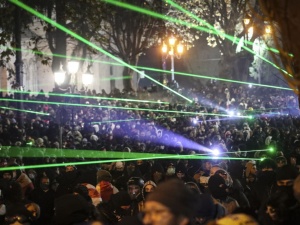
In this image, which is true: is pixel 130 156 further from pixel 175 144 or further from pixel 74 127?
pixel 74 127

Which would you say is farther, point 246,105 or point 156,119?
point 246,105

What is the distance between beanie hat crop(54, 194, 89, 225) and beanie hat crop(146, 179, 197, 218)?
1162 mm

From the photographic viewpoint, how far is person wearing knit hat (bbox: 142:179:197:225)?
3742 millimetres

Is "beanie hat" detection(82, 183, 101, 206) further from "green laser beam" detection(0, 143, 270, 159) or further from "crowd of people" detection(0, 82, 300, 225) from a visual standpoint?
"green laser beam" detection(0, 143, 270, 159)

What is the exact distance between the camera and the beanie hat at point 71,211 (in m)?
4.80

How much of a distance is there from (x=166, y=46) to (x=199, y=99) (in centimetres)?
576

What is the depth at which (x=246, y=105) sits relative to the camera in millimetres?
30328

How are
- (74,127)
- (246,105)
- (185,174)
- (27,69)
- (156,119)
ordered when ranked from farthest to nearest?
(27,69), (246,105), (156,119), (74,127), (185,174)

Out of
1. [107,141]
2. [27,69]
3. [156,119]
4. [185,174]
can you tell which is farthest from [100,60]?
[185,174]

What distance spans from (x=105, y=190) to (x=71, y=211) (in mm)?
4384

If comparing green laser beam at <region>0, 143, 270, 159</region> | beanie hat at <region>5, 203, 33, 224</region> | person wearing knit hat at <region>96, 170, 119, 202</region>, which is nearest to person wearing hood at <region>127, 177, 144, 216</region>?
person wearing knit hat at <region>96, 170, 119, 202</region>

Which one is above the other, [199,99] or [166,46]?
[166,46]

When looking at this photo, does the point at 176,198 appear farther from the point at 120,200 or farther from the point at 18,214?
the point at 120,200

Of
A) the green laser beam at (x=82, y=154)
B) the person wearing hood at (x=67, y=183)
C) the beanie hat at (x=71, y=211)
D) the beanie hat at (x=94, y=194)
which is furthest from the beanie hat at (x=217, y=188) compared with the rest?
the green laser beam at (x=82, y=154)
